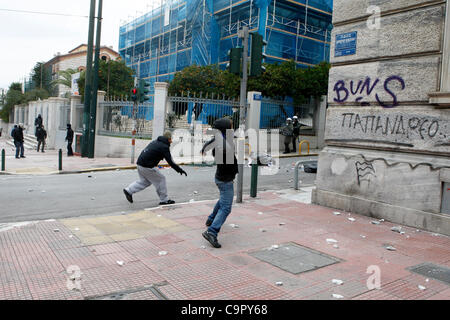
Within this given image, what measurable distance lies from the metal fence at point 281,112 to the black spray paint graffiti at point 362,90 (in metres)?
13.4

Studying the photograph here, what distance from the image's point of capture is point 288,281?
439 centimetres

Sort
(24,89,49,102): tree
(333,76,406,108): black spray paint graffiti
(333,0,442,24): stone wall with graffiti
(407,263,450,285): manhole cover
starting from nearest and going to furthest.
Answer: (407,263,450,285): manhole cover
(333,0,442,24): stone wall with graffiti
(333,76,406,108): black spray paint graffiti
(24,89,49,102): tree

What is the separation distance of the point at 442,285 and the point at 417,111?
3.37 metres

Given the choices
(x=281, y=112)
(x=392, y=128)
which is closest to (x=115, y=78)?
(x=281, y=112)

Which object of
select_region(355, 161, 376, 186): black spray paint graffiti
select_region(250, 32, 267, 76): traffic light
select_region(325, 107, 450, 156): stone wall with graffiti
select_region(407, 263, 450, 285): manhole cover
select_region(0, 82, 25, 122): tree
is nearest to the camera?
select_region(407, 263, 450, 285): manhole cover

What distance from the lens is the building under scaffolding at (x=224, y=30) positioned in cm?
3002

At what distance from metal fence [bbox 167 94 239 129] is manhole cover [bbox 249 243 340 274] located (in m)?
13.5

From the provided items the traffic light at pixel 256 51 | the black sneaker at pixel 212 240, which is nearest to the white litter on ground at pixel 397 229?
the black sneaker at pixel 212 240

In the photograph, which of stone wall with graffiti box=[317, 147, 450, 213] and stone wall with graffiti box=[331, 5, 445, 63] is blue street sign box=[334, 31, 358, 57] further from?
stone wall with graffiti box=[317, 147, 450, 213]

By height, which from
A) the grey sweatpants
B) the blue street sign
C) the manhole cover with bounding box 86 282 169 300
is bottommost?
the manhole cover with bounding box 86 282 169 300

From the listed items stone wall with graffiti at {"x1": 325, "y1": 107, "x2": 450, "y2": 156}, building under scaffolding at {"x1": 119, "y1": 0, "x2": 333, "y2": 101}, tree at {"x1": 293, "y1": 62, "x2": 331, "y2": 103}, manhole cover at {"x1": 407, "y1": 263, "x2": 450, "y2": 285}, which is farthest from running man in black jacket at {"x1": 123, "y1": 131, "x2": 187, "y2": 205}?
building under scaffolding at {"x1": 119, "y1": 0, "x2": 333, "y2": 101}

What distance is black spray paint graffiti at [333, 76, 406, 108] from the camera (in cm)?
720

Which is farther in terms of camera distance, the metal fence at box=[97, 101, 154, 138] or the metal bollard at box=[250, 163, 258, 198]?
the metal fence at box=[97, 101, 154, 138]
